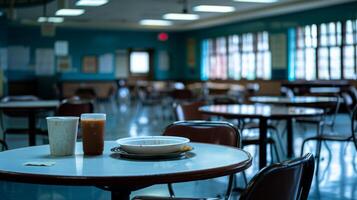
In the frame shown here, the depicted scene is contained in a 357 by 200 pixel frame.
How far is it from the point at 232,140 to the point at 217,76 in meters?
16.3

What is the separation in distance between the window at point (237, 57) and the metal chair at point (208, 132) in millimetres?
13500

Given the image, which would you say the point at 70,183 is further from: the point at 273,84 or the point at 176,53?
the point at 176,53

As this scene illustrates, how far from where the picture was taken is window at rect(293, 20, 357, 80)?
1298 cm

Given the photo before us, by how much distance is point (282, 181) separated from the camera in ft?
5.21

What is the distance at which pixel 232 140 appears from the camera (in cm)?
263

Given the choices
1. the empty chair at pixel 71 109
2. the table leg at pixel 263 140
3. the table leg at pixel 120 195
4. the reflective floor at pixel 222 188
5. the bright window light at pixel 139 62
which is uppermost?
the bright window light at pixel 139 62

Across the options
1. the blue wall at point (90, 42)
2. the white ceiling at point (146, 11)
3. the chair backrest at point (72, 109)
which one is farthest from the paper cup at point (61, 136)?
the blue wall at point (90, 42)

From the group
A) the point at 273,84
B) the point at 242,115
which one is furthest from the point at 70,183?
the point at 273,84

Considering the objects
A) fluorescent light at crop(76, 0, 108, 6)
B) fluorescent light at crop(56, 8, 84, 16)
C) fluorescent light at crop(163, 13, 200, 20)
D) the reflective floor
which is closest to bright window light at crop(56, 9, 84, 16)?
fluorescent light at crop(56, 8, 84, 16)

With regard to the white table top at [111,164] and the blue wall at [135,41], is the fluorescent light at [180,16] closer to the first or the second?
the blue wall at [135,41]

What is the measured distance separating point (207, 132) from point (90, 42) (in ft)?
56.9

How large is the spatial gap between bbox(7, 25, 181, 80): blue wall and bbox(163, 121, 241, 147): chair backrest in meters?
16.4

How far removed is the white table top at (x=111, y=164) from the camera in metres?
1.61

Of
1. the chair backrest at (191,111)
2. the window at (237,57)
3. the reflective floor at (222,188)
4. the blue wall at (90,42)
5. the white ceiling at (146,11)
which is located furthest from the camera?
the blue wall at (90,42)
